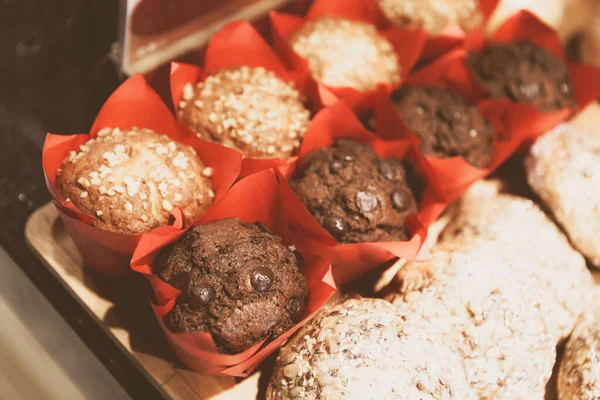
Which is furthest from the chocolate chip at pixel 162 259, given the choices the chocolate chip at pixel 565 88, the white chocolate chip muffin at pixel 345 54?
the chocolate chip at pixel 565 88

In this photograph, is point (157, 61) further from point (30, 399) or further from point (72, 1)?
point (30, 399)

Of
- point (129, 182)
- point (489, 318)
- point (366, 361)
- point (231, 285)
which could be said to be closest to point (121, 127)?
point (129, 182)

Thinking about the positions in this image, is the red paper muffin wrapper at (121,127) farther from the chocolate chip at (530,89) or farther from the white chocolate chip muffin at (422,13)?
the chocolate chip at (530,89)

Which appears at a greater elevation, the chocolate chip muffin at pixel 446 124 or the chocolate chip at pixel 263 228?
the chocolate chip muffin at pixel 446 124

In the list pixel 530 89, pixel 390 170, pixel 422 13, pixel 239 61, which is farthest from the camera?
pixel 422 13

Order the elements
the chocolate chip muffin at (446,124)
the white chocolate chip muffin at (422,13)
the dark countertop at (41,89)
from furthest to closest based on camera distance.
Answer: the white chocolate chip muffin at (422,13) → the chocolate chip muffin at (446,124) → the dark countertop at (41,89)

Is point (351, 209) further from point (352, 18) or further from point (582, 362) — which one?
point (352, 18)

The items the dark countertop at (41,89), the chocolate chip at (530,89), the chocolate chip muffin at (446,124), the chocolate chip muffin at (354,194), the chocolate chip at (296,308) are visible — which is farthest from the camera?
the chocolate chip at (530,89)
